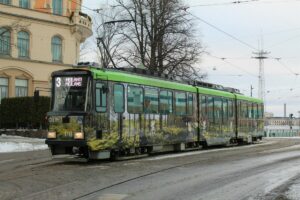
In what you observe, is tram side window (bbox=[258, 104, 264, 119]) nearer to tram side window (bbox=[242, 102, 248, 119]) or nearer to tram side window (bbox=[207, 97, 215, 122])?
tram side window (bbox=[242, 102, 248, 119])

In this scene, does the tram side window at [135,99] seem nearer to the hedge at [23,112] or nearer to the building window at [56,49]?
the hedge at [23,112]

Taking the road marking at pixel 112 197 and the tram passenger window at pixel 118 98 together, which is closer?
the road marking at pixel 112 197

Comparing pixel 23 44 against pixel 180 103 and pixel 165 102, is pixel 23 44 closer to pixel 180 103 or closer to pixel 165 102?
pixel 180 103

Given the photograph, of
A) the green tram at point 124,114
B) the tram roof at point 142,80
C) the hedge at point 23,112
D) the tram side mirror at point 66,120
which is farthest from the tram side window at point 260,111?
the tram side mirror at point 66,120

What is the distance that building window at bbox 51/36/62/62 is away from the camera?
51.8 m

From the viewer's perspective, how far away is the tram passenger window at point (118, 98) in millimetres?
20016

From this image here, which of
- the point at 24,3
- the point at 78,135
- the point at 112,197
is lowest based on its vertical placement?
the point at 112,197

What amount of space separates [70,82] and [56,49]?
1333 inches

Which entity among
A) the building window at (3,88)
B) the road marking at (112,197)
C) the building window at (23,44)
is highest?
the building window at (23,44)

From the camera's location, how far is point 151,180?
1444cm

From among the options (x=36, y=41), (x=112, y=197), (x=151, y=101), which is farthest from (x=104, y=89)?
(x=36, y=41)

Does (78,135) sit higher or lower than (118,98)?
lower

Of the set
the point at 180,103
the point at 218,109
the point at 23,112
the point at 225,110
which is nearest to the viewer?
the point at 180,103

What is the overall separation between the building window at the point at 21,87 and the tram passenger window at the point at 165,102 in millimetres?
26370
